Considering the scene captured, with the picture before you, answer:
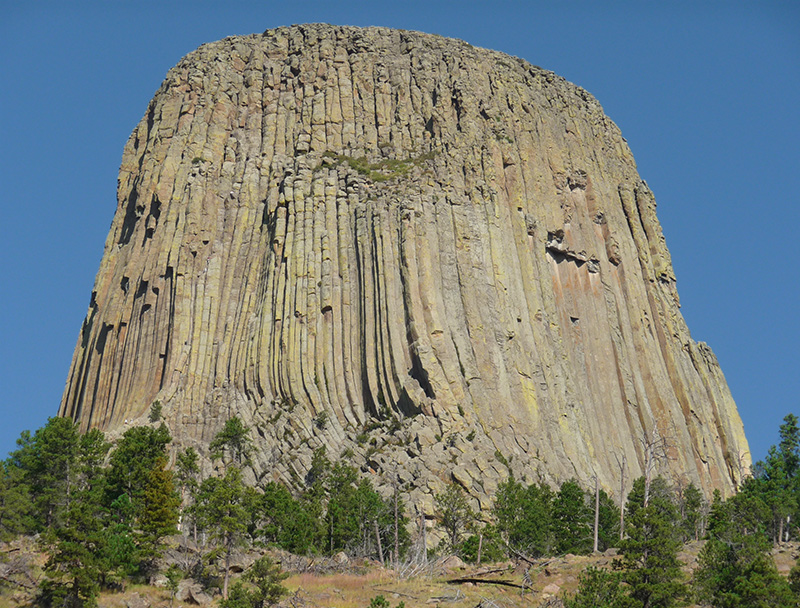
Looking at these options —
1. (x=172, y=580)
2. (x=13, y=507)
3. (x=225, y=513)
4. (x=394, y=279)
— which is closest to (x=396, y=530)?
(x=225, y=513)

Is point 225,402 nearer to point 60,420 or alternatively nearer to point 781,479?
point 60,420

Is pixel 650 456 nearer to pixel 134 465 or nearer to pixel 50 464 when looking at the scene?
pixel 134 465

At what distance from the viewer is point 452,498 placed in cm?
7700

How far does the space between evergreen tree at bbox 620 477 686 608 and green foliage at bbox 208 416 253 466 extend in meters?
38.8

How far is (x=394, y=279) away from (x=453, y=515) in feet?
87.2

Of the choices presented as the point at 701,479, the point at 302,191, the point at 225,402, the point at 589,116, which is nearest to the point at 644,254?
the point at 589,116

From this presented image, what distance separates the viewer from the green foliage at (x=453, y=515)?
75750 millimetres

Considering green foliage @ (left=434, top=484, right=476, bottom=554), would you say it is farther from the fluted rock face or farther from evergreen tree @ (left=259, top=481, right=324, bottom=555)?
evergreen tree @ (left=259, top=481, right=324, bottom=555)

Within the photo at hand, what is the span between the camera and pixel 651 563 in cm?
4991

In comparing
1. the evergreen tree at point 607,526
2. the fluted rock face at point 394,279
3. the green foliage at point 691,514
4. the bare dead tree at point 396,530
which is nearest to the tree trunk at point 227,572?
the bare dead tree at point 396,530

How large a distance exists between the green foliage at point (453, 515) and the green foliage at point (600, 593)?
81.4ft

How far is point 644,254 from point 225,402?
50671mm

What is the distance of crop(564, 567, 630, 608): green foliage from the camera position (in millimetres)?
47031

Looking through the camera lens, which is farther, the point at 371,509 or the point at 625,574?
the point at 371,509
